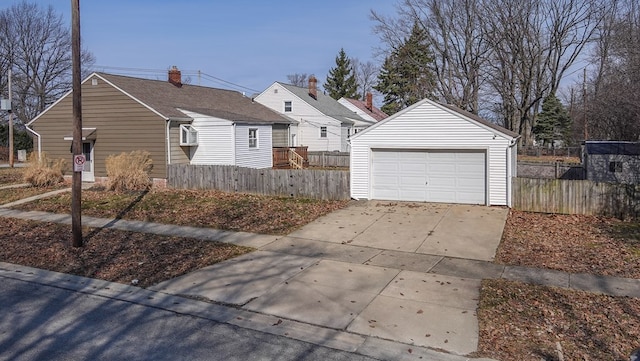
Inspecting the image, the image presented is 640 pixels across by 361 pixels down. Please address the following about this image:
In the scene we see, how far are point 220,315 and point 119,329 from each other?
1430mm

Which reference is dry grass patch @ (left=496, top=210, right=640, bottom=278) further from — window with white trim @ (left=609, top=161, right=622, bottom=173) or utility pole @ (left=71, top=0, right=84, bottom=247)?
utility pole @ (left=71, top=0, right=84, bottom=247)

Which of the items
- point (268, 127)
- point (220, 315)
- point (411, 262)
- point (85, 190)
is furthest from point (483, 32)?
point (220, 315)

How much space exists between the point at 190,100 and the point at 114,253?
681 inches

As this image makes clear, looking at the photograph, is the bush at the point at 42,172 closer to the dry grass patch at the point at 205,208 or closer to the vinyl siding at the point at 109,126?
Answer: the vinyl siding at the point at 109,126

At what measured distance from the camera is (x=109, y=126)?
942 inches

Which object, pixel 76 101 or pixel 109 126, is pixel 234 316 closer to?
pixel 76 101

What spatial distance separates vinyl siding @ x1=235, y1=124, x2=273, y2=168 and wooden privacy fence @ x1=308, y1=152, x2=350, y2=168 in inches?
299

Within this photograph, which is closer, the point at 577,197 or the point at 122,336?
the point at 122,336

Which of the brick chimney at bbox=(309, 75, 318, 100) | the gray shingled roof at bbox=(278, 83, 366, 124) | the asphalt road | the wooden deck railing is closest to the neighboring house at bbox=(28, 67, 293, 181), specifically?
the wooden deck railing

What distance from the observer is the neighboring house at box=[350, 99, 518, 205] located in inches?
685

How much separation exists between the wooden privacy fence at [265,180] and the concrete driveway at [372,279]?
4.27 meters

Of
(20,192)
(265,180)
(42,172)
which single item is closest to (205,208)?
(265,180)

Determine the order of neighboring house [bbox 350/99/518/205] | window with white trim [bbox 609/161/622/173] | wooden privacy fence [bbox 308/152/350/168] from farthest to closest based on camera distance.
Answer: wooden privacy fence [bbox 308/152/350/168]
window with white trim [bbox 609/161/622/173]
neighboring house [bbox 350/99/518/205]

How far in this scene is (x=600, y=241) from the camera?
12.4 metres
